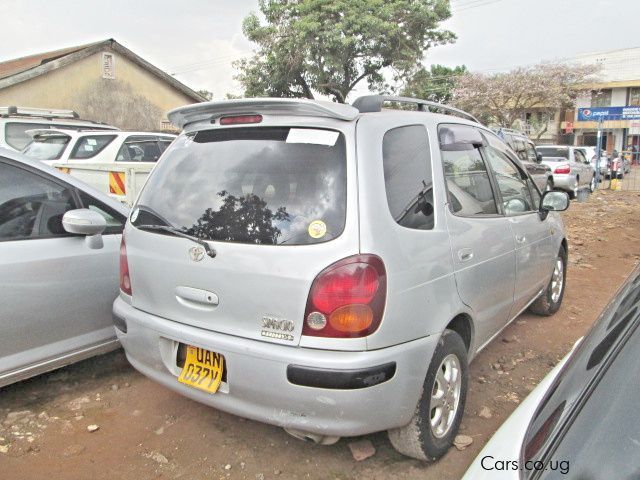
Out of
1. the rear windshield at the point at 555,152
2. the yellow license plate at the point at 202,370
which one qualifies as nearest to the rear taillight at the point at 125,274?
the yellow license plate at the point at 202,370

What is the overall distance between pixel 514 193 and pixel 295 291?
217 centimetres

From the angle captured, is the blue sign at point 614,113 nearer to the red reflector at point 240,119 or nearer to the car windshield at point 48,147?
the car windshield at point 48,147

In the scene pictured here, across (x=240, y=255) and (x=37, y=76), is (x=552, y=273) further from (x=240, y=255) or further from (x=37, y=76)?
(x=37, y=76)

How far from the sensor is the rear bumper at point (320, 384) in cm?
214

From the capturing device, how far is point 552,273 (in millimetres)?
4469

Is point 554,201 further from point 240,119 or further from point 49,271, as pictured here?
point 49,271

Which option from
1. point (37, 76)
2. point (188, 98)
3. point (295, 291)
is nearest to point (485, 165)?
point (295, 291)

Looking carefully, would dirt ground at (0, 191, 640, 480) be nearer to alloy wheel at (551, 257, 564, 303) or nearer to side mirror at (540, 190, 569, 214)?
alloy wheel at (551, 257, 564, 303)

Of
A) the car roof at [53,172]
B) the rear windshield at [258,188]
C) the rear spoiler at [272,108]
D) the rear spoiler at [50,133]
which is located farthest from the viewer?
the rear spoiler at [50,133]

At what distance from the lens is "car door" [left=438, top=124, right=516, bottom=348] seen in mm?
2756

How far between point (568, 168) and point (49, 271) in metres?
15.4

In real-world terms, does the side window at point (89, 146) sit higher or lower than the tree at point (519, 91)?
lower

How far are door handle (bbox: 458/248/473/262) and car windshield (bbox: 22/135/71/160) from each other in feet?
24.7

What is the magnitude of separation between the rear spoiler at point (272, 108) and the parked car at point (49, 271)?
3.37 feet
